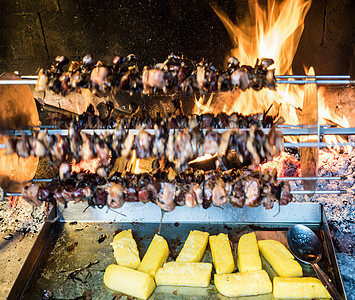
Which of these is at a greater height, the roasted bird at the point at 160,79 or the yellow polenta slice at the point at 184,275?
the roasted bird at the point at 160,79

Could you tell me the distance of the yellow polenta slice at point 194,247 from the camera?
268 cm

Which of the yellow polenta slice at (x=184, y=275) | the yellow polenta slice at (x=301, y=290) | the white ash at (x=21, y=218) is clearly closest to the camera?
the yellow polenta slice at (x=301, y=290)

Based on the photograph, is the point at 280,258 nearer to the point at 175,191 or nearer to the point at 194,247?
the point at 194,247

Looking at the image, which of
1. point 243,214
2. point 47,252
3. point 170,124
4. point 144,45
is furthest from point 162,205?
point 144,45

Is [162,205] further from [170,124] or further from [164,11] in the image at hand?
[164,11]

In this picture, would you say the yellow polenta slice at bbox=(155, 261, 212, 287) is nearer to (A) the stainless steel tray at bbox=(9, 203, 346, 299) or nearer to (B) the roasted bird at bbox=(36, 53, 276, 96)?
(A) the stainless steel tray at bbox=(9, 203, 346, 299)

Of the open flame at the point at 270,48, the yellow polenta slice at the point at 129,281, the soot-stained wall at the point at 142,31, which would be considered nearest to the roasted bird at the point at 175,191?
the yellow polenta slice at the point at 129,281

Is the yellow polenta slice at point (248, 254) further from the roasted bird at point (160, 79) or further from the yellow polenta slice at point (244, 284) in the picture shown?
the roasted bird at point (160, 79)

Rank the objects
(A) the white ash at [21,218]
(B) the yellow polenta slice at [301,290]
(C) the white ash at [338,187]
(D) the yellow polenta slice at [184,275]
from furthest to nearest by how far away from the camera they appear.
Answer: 1. (A) the white ash at [21,218]
2. (C) the white ash at [338,187]
3. (D) the yellow polenta slice at [184,275]
4. (B) the yellow polenta slice at [301,290]

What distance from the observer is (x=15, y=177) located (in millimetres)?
2777

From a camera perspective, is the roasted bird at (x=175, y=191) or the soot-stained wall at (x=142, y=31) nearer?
the roasted bird at (x=175, y=191)

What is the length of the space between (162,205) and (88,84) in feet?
3.58

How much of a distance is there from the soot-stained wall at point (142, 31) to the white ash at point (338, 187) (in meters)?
1.22

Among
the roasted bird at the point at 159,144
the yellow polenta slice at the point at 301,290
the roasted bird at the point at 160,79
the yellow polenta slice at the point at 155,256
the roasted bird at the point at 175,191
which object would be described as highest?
the roasted bird at the point at 160,79
